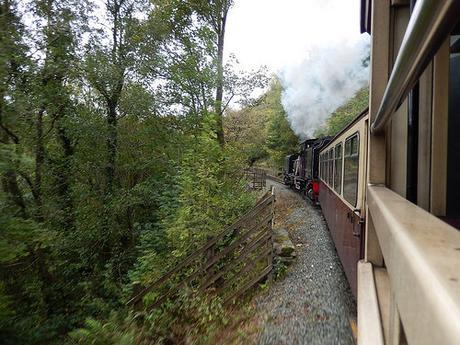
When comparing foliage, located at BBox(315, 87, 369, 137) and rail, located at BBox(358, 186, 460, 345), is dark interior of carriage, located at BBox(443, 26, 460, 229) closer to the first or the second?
rail, located at BBox(358, 186, 460, 345)

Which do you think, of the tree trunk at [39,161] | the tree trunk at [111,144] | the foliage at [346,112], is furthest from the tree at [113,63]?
the foliage at [346,112]

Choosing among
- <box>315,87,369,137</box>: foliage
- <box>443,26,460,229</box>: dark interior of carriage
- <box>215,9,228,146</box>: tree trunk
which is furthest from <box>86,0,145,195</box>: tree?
<box>315,87,369,137</box>: foliage

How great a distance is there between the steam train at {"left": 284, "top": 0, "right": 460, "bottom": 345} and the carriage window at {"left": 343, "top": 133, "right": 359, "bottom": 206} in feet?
7.27

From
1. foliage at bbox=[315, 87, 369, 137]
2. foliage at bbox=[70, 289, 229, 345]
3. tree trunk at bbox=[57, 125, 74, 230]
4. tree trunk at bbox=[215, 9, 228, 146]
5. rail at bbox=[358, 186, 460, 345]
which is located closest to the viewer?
rail at bbox=[358, 186, 460, 345]

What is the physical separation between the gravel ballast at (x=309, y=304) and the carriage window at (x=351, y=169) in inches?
58.1

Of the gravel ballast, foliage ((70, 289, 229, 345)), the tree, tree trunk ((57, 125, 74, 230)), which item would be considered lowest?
foliage ((70, 289, 229, 345))

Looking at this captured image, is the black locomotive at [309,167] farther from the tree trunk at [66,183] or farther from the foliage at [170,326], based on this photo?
the tree trunk at [66,183]

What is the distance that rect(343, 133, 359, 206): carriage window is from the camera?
435 centimetres

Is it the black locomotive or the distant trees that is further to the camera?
the black locomotive

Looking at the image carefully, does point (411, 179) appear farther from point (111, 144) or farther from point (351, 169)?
point (111, 144)

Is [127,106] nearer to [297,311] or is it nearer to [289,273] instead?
[289,273]

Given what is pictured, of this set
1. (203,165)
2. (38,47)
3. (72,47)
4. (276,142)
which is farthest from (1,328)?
(276,142)

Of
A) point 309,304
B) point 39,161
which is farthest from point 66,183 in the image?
point 309,304

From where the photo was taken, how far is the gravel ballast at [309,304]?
396 cm
